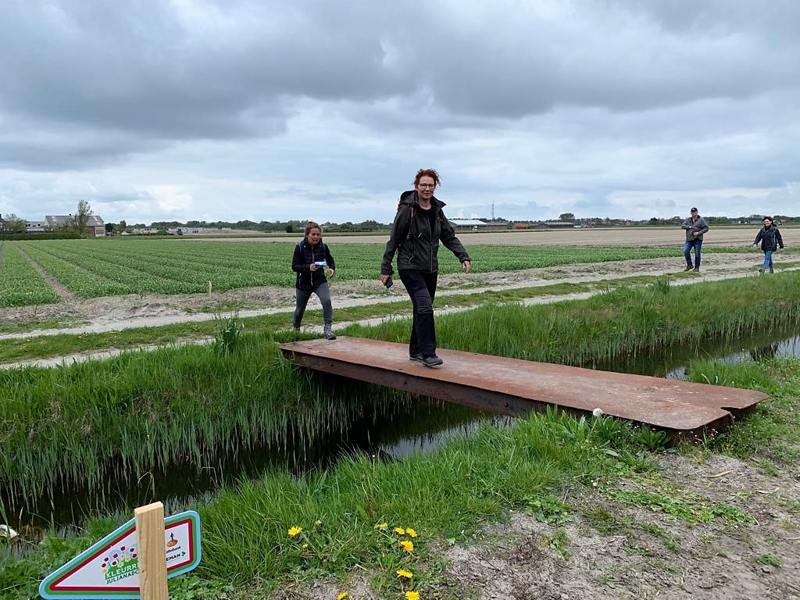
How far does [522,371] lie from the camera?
20.0 feet

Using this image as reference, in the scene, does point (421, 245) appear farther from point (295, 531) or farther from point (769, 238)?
point (769, 238)

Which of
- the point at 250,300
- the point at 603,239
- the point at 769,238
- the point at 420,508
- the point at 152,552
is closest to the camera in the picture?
the point at 152,552

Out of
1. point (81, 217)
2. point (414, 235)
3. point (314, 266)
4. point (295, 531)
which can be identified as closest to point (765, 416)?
point (414, 235)

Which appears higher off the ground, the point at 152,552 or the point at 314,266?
the point at 314,266

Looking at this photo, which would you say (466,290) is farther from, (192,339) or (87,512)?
(87,512)

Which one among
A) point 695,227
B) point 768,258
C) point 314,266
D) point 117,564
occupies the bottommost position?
point 117,564

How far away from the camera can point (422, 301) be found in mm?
6004

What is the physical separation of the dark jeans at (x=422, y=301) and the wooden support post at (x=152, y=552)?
4091mm

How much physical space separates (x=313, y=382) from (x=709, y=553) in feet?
16.6

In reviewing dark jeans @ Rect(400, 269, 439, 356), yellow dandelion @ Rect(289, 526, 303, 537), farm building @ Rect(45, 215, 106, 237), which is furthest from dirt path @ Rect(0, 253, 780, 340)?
farm building @ Rect(45, 215, 106, 237)

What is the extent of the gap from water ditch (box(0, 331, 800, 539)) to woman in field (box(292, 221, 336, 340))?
137 centimetres

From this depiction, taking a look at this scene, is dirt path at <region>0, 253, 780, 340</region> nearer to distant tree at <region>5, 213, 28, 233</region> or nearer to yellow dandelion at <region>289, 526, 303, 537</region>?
yellow dandelion at <region>289, 526, 303, 537</region>

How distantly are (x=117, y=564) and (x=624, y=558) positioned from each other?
2294 millimetres

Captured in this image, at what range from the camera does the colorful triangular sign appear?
73.3 inches
